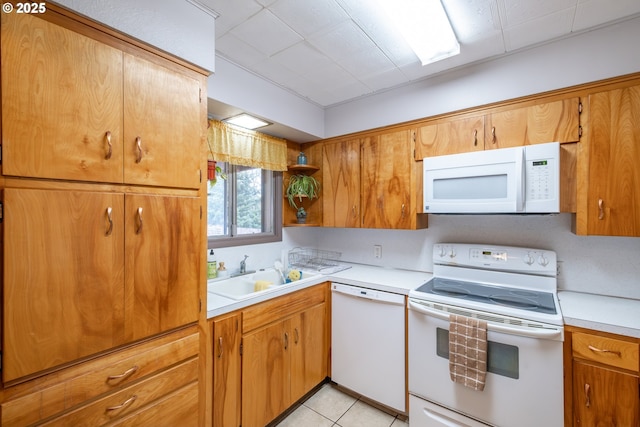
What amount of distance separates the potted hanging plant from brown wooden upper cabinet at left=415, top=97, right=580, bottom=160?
1.04 m

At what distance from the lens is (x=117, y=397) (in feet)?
3.76

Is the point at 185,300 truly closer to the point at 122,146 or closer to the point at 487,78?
the point at 122,146

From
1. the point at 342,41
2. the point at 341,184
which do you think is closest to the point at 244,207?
the point at 341,184

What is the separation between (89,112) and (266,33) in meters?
1.04

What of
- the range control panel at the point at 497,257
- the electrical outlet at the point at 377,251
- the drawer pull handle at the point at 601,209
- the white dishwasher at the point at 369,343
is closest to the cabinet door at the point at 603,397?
the range control panel at the point at 497,257

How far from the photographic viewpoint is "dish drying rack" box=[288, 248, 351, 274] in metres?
2.65

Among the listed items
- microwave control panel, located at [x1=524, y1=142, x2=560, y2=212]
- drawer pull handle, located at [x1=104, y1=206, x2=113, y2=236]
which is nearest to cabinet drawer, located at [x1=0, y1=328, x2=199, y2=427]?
drawer pull handle, located at [x1=104, y1=206, x2=113, y2=236]

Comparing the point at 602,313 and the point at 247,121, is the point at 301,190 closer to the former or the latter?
the point at 247,121

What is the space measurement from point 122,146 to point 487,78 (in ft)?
7.35

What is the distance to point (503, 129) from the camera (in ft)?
6.07

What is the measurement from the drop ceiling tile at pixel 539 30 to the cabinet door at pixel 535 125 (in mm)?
391

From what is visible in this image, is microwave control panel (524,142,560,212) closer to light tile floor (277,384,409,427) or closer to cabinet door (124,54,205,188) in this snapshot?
light tile floor (277,384,409,427)

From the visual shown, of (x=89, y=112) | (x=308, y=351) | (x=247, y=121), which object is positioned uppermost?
(x=247, y=121)

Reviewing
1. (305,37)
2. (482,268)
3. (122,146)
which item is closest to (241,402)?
(122,146)
